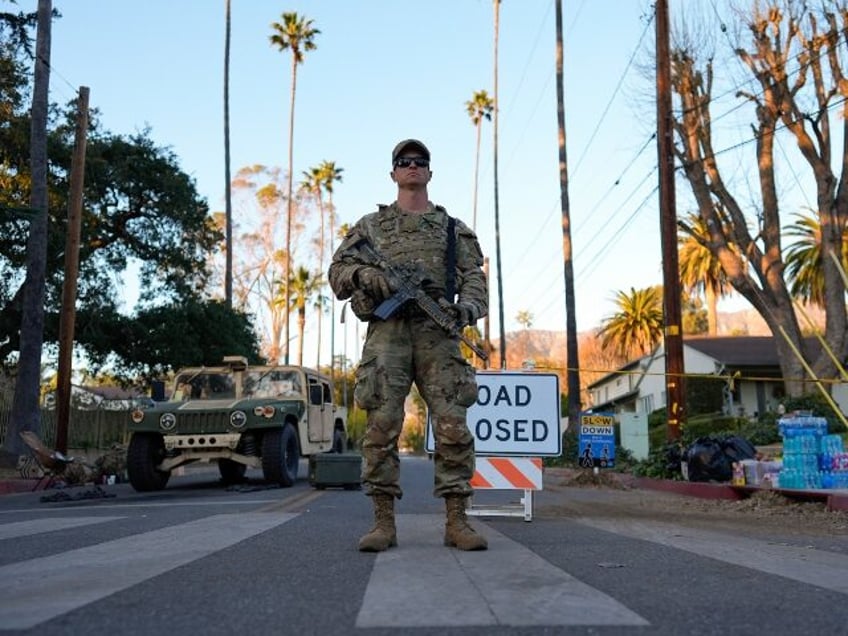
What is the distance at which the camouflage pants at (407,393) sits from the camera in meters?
4.51

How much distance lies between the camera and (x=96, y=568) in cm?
373

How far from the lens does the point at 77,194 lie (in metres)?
17.8

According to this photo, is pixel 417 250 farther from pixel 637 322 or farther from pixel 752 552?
pixel 637 322

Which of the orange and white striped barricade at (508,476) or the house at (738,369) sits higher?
the house at (738,369)

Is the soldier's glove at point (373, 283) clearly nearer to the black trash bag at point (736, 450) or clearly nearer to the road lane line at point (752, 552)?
the road lane line at point (752, 552)

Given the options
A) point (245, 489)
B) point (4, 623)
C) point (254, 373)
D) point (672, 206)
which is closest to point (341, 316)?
point (4, 623)

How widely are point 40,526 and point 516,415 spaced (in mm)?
3803

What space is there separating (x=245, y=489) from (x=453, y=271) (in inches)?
321

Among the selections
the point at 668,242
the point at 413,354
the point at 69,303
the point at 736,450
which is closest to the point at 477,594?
the point at 413,354

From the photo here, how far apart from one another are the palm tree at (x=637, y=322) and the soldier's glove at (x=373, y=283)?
60023 millimetres

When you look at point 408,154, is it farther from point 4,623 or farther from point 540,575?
point 4,623

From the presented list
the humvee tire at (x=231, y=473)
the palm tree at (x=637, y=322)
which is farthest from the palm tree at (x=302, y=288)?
the humvee tire at (x=231, y=473)

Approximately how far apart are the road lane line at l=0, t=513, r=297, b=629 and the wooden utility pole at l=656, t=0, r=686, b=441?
1084 cm

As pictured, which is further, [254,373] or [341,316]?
[254,373]
